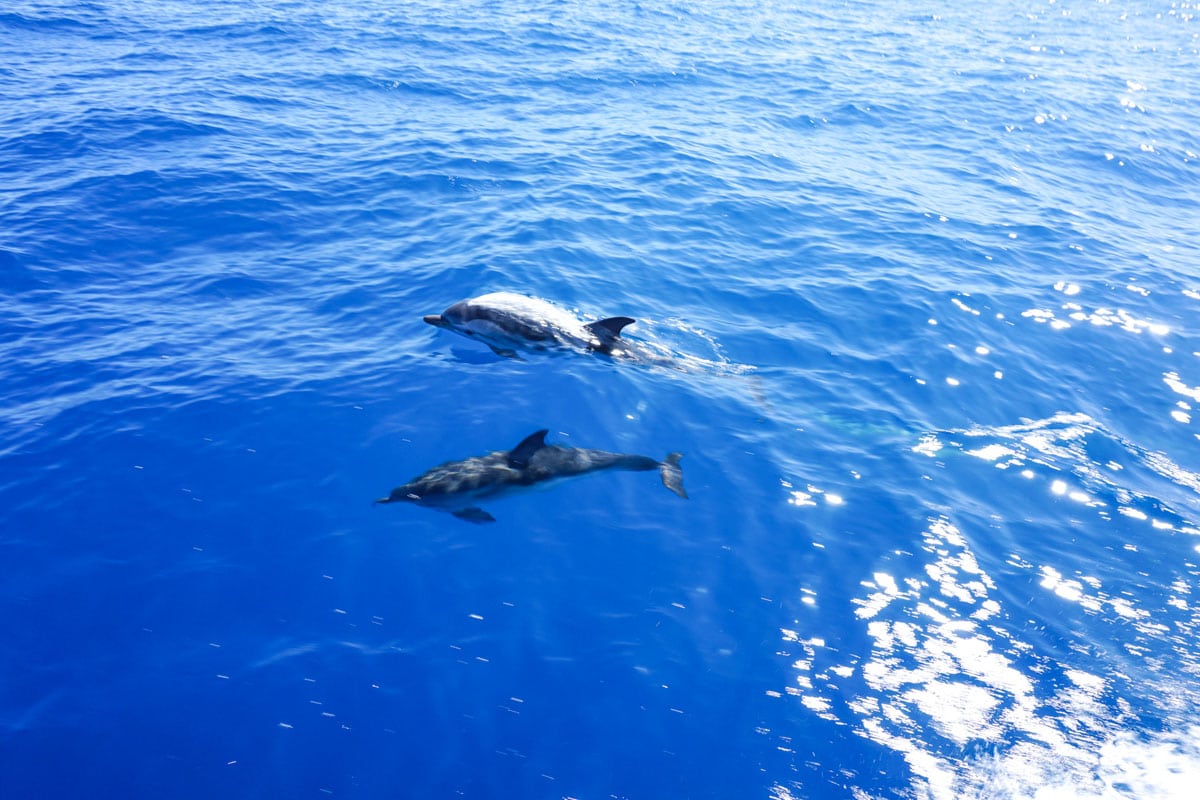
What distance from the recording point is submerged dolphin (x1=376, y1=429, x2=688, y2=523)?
974 centimetres

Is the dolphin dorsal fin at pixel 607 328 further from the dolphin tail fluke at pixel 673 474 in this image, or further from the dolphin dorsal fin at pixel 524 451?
the dolphin dorsal fin at pixel 524 451

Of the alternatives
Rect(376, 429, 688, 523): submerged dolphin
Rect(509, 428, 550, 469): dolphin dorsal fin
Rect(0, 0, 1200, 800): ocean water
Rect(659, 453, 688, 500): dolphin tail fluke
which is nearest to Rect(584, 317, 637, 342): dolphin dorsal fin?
Rect(0, 0, 1200, 800): ocean water

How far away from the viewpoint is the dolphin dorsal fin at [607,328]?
12.3 meters

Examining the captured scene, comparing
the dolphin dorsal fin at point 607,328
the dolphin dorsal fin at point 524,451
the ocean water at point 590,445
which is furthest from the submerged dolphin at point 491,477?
the dolphin dorsal fin at point 607,328

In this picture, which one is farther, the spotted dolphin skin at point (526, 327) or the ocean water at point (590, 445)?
the spotted dolphin skin at point (526, 327)

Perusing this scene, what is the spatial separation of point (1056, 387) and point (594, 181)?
38.6 ft

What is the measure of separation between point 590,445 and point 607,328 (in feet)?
7.71

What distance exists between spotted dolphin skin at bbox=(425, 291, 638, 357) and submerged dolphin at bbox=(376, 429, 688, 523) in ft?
9.21

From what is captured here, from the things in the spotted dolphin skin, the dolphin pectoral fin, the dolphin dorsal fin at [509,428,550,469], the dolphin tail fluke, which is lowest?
the dolphin pectoral fin

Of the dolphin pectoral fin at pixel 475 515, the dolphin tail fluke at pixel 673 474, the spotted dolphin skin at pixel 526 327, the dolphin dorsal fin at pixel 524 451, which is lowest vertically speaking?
the dolphin pectoral fin at pixel 475 515

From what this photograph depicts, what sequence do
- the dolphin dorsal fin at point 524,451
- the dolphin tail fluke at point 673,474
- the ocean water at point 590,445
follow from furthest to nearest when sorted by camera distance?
1. the dolphin tail fluke at point 673,474
2. the dolphin dorsal fin at point 524,451
3. the ocean water at point 590,445

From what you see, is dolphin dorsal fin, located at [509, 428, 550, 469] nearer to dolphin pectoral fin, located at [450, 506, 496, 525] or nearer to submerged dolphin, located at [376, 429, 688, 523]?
submerged dolphin, located at [376, 429, 688, 523]

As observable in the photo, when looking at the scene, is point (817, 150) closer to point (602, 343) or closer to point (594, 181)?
point (594, 181)

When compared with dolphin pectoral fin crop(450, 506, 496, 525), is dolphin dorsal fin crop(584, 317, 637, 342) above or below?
above
